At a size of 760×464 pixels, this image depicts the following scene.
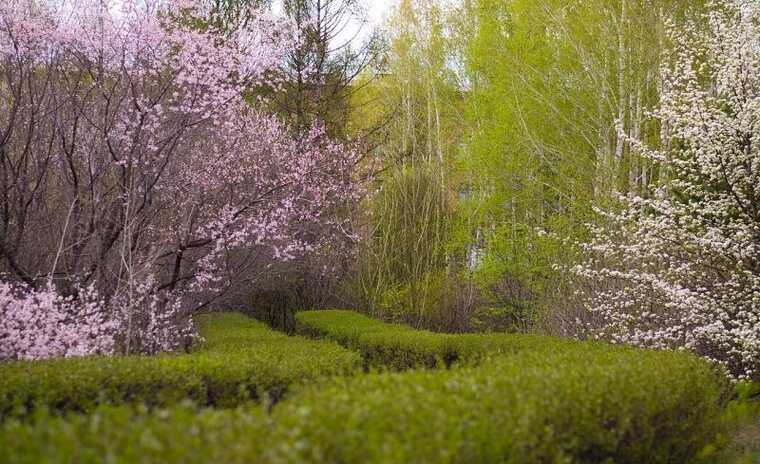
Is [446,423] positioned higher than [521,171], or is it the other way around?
[521,171]

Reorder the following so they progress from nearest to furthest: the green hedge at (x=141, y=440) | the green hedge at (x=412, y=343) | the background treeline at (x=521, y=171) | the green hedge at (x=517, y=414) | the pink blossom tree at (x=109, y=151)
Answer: the green hedge at (x=141, y=440) < the green hedge at (x=517, y=414) < the pink blossom tree at (x=109, y=151) < the green hedge at (x=412, y=343) < the background treeline at (x=521, y=171)

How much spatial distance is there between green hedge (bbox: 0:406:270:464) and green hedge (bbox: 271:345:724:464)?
0.15m

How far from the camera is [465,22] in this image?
18344 mm

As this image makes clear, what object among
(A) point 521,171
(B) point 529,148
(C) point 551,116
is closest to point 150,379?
(B) point 529,148

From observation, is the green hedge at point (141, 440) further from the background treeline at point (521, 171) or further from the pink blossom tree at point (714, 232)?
the background treeline at point (521, 171)

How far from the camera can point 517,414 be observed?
347cm

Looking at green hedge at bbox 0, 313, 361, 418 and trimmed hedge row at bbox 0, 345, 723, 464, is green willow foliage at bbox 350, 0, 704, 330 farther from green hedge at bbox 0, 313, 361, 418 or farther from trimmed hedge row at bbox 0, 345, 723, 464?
green hedge at bbox 0, 313, 361, 418

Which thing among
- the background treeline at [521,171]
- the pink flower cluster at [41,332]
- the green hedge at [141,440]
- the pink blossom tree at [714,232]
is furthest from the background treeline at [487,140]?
the green hedge at [141,440]

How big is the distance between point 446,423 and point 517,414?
60cm

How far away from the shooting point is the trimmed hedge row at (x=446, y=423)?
7.82 feet

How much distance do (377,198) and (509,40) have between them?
15.6 feet

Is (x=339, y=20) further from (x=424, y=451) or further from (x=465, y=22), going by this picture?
(x=424, y=451)

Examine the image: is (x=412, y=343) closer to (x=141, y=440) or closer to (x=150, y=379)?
(x=150, y=379)

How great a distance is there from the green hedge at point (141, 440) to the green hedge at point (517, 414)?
145 millimetres
